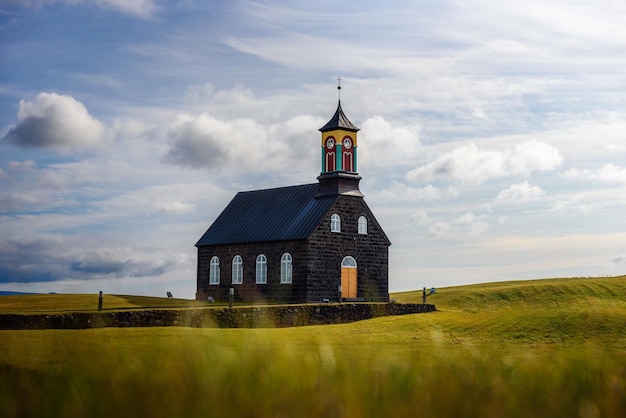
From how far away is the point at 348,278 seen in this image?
48.2m

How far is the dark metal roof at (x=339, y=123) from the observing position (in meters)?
50.1

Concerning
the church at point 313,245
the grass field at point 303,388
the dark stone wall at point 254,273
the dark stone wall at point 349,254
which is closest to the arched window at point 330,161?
the church at point 313,245

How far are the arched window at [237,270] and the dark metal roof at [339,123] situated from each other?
10523 mm

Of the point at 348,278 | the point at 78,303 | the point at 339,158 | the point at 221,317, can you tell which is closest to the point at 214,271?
the point at 348,278

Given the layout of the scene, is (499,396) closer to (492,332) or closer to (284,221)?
(492,332)

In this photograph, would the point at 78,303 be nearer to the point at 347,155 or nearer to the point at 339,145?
the point at 339,145

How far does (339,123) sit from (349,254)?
8.80 meters

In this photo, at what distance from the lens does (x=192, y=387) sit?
568 centimetres

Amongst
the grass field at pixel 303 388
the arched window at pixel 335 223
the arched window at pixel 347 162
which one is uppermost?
the arched window at pixel 347 162

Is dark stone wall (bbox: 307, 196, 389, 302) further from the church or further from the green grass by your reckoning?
the green grass

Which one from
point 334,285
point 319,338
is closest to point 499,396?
point 319,338

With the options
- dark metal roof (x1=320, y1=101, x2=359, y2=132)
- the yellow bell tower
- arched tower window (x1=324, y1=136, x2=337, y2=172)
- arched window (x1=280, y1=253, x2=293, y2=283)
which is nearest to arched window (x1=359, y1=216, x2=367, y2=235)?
the yellow bell tower

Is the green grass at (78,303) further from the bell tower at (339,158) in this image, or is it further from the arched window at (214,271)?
the bell tower at (339,158)

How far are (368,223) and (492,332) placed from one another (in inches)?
818
